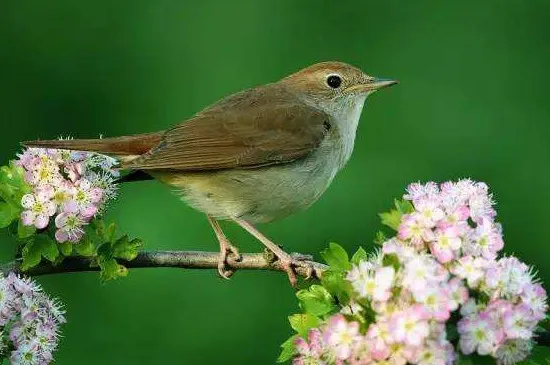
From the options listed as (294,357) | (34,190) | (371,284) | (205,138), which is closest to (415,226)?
(371,284)

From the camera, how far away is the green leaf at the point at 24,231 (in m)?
3.96

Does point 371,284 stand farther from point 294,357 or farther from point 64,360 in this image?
point 64,360

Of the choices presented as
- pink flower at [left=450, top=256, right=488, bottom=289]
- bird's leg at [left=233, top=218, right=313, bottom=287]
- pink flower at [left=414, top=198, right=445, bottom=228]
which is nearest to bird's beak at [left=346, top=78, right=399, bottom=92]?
bird's leg at [left=233, top=218, right=313, bottom=287]

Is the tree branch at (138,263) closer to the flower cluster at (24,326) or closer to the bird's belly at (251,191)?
the flower cluster at (24,326)

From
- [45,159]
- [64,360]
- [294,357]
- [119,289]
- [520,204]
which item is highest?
[45,159]


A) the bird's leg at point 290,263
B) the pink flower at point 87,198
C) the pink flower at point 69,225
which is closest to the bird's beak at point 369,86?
the bird's leg at point 290,263

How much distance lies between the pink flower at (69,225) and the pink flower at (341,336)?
1074mm

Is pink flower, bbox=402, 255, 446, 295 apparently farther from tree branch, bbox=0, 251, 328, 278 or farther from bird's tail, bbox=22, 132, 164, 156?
bird's tail, bbox=22, 132, 164, 156

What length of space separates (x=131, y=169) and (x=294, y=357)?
1541 mm

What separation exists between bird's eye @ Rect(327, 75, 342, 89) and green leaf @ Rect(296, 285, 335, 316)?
7.95 feet

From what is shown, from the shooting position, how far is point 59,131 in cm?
742

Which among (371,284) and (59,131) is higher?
(371,284)

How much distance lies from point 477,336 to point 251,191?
2.22 metres

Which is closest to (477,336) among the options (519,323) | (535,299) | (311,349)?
(519,323)
